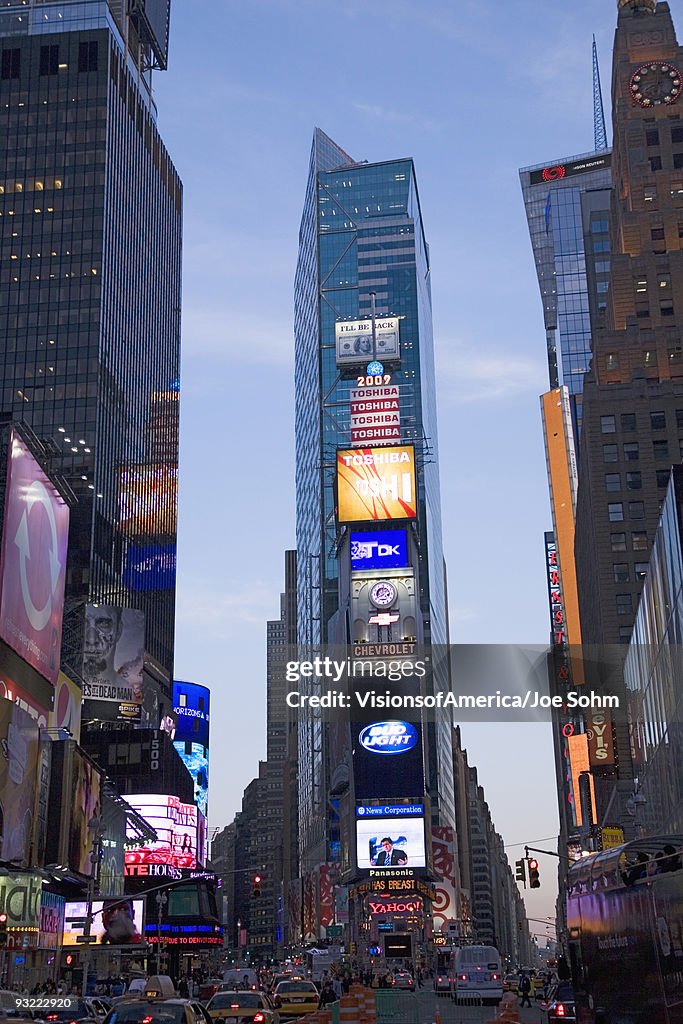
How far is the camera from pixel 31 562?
218ft

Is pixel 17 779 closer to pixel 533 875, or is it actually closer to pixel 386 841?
pixel 533 875

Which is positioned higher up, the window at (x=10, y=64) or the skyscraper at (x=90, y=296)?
the window at (x=10, y=64)

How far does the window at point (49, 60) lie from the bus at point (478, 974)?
15030 cm

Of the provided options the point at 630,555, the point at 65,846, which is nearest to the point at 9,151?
the point at 630,555

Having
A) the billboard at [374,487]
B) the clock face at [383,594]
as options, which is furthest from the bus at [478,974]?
the billboard at [374,487]

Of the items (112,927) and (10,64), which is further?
(10,64)

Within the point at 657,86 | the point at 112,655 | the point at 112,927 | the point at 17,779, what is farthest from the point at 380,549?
the point at 17,779

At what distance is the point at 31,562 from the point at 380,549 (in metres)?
84.6

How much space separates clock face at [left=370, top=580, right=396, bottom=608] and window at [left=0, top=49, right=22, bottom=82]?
92.5m

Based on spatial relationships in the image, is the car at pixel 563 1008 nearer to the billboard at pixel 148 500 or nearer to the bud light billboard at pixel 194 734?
the bud light billboard at pixel 194 734

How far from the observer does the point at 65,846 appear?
2689 inches

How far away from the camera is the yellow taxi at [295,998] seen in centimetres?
4194

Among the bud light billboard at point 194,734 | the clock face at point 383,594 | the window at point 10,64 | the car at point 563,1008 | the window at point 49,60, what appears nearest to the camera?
the car at point 563,1008

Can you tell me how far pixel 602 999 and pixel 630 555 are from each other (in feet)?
315
